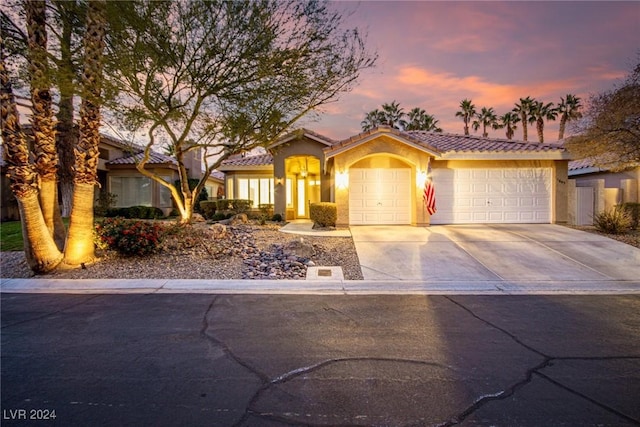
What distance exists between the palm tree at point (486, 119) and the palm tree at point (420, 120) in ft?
25.2

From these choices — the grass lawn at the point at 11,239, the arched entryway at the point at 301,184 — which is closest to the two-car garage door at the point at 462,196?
the arched entryway at the point at 301,184

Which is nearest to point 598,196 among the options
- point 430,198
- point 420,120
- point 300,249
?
point 430,198

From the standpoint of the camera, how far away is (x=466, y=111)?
138ft

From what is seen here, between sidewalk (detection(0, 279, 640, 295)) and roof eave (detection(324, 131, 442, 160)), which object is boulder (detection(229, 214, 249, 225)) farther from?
sidewalk (detection(0, 279, 640, 295))

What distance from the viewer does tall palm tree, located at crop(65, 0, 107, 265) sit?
307 inches

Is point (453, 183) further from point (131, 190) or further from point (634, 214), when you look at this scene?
point (131, 190)

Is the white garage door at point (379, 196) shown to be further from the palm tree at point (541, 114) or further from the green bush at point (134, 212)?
the palm tree at point (541, 114)

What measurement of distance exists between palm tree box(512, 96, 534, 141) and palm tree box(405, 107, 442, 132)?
10.1 metres

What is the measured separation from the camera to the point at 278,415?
274 cm

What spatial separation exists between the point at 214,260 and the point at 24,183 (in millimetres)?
4609

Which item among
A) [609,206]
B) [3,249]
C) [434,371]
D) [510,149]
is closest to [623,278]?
[434,371]

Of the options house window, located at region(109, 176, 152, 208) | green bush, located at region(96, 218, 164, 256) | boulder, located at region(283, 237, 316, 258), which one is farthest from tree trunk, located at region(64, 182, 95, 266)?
house window, located at region(109, 176, 152, 208)

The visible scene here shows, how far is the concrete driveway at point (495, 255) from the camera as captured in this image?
25.6ft

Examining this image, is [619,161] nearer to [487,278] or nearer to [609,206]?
[609,206]
